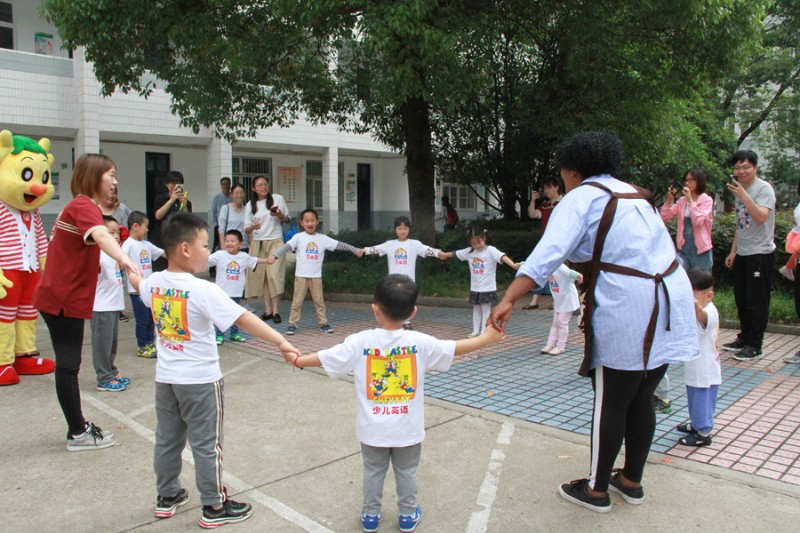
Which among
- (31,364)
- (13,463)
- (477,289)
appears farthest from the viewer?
(477,289)

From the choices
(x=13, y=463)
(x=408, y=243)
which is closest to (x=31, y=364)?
(x=13, y=463)

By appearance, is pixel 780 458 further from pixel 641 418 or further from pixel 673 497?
pixel 641 418

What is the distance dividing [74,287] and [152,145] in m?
17.1

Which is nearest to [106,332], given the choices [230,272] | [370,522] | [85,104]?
[230,272]

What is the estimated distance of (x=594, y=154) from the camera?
3.21 meters

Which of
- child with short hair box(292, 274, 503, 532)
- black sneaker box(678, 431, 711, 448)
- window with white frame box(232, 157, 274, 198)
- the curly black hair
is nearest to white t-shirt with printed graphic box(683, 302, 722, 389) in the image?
black sneaker box(678, 431, 711, 448)

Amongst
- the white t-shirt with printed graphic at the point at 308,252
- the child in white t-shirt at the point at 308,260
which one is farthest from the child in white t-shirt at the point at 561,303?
the white t-shirt with printed graphic at the point at 308,252

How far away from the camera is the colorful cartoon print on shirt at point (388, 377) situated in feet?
9.54

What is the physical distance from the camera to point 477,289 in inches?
284

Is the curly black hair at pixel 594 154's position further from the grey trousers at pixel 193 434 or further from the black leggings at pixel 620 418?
the grey trousers at pixel 193 434

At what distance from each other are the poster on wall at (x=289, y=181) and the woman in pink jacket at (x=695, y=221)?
1846 cm

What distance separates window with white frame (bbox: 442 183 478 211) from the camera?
2923 centimetres

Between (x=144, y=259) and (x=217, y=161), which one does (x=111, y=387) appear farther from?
(x=217, y=161)

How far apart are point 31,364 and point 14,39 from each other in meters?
14.2
